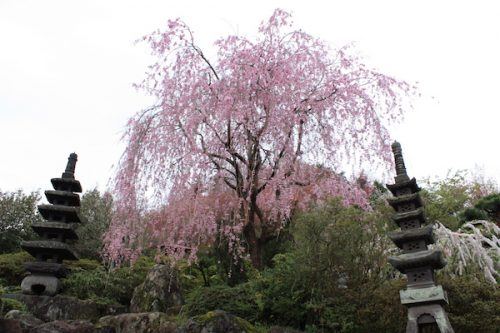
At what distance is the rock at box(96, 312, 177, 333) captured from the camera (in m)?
7.69

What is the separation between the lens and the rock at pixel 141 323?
7.69m

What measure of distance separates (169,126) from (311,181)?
3.91m

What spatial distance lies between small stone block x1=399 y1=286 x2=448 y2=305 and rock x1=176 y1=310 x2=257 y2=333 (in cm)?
277

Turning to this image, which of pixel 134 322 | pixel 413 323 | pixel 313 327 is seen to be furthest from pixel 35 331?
pixel 413 323

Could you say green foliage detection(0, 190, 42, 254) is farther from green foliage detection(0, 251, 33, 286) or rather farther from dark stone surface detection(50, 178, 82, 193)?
dark stone surface detection(50, 178, 82, 193)

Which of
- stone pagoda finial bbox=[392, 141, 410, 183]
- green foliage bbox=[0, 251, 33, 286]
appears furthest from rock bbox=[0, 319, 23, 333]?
green foliage bbox=[0, 251, 33, 286]

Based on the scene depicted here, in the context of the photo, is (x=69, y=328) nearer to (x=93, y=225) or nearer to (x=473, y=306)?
(x=473, y=306)

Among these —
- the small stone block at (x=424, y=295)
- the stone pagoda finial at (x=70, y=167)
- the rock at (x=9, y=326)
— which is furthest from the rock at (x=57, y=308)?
the small stone block at (x=424, y=295)

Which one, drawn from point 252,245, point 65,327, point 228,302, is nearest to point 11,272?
point 65,327

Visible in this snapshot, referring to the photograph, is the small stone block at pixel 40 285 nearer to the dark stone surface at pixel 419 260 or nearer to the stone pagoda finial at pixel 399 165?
the dark stone surface at pixel 419 260

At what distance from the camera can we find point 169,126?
1080 centimetres

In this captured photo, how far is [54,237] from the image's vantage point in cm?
1074

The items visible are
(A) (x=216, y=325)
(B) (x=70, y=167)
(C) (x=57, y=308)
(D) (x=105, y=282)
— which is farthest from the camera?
(D) (x=105, y=282)

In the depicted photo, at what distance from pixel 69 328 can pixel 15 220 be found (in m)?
12.8
